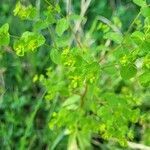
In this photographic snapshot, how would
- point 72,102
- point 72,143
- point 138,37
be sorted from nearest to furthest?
point 138,37
point 72,102
point 72,143

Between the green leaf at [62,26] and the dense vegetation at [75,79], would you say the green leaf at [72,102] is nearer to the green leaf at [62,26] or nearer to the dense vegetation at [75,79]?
the dense vegetation at [75,79]

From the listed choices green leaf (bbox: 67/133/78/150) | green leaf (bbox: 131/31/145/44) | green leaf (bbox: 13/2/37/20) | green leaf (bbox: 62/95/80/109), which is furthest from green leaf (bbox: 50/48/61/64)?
green leaf (bbox: 67/133/78/150)

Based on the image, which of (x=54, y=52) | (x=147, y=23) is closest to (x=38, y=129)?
(x=54, y=52)

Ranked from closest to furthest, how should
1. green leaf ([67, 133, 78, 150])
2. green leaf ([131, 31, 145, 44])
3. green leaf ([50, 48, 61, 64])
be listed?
1. green leaf ([131, 31, 145, 44])
2. green leaf ([50, 48, 61, 64])
3. green leaf ([67, 133, 78, 150])

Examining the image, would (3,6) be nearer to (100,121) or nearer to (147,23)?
(100,121)

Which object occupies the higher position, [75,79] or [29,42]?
[29,42]

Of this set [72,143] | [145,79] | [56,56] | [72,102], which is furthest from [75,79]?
[72,143]

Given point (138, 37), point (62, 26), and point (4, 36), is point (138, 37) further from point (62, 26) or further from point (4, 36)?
point (4, 36)

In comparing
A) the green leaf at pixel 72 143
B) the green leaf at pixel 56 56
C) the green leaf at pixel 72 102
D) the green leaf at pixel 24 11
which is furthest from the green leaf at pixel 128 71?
the green leaf at pixel 72 143

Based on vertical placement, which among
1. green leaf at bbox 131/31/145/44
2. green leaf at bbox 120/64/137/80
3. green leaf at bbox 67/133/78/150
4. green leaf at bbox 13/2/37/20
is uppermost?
green leaf at bbox 13/2/37/20

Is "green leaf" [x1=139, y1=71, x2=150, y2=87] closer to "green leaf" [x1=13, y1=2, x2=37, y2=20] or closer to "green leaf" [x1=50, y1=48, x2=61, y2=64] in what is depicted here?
"green leaf" [x1=50, y1=48, x2=61, y2=64]
